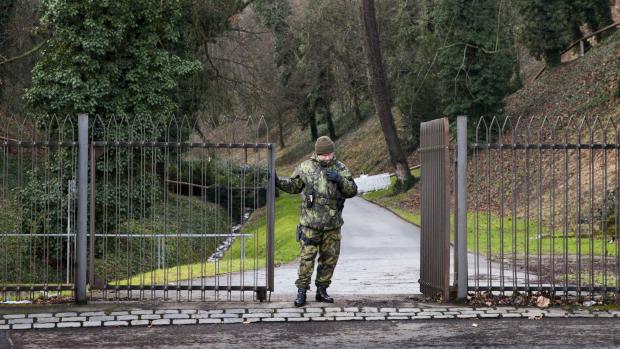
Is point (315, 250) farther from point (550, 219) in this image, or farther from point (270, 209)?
point (550, 219)

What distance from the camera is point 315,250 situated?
1173 centimetres

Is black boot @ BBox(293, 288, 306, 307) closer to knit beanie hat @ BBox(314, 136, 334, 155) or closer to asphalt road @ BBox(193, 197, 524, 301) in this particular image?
asphalt road @ BBox(193, 197, 524, 301)

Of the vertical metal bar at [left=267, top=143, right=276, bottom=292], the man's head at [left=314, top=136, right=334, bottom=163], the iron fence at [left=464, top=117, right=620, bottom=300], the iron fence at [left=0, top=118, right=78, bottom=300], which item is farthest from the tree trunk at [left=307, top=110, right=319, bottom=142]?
the man's head at [left=314, top=136, right=334, bottom=163]


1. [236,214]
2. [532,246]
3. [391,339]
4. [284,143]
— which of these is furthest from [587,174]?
[284,143]

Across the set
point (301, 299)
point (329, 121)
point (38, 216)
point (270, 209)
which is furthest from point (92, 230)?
point (329, 121)

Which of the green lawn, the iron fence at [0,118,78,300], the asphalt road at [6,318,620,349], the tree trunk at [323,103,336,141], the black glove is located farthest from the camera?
the tree trunk at [323,103,336,141]

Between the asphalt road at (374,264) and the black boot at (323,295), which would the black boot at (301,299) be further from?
the asphalt road at (374,264)

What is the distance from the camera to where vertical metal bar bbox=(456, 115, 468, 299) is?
39.0 ft

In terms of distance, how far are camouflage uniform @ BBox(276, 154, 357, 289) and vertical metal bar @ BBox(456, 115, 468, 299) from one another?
4.23 feet

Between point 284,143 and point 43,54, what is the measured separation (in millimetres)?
58351

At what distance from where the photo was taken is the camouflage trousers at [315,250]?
11648 millimetres

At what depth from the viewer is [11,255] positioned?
20.9 metres

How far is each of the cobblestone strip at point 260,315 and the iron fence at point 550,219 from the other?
0.59 meters

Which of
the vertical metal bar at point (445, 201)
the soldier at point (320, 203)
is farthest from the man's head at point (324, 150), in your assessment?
the vertical metal bar at point (445, 201)
